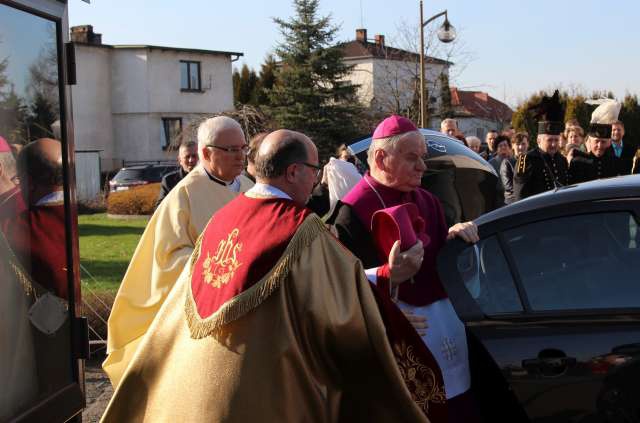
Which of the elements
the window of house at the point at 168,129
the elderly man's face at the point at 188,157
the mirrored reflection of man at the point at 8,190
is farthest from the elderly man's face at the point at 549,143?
the window of house at the point at 168,129

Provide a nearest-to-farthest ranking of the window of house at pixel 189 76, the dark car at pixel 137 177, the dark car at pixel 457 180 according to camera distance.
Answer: the dark car at pixel 457 180 → the dark car at pixel 137 177 → the window of house at pixel 189 76

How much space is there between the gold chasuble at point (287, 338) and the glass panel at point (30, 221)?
0.61 metres

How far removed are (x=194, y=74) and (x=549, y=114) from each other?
143 ft

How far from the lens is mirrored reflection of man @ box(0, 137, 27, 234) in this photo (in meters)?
3.26

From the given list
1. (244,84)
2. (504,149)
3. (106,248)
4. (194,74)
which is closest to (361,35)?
(244,84)

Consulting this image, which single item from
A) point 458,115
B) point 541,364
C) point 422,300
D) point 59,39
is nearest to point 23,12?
point 59,39

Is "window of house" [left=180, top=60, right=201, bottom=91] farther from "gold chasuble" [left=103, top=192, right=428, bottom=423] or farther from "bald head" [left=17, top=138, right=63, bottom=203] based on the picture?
"gold chasuble" [left=103, top=192, right=428, bottom=423]

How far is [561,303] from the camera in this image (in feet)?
12.1

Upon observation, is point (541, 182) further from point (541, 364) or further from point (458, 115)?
point (458, 115)

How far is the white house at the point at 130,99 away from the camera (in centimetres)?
4728

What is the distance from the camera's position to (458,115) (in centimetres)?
6338

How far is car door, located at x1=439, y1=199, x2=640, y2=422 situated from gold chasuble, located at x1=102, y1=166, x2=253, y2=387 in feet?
6.72

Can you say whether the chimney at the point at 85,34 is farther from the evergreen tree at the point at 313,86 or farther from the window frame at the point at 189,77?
the evergreen tree at the point at 313,86

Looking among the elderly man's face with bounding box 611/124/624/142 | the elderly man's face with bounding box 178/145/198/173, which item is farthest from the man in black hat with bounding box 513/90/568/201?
the elderly man's face with bounding box 178/145/198/173
